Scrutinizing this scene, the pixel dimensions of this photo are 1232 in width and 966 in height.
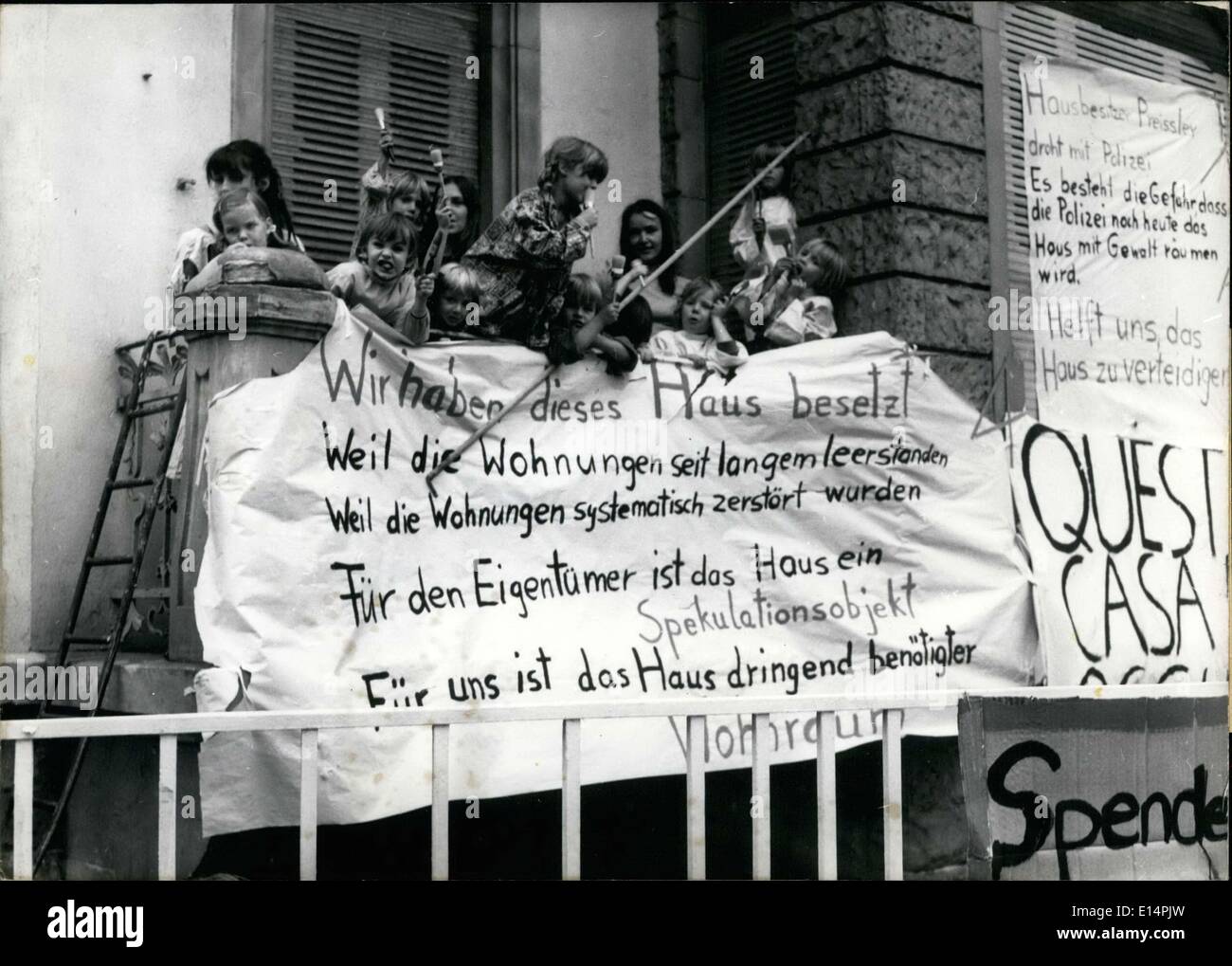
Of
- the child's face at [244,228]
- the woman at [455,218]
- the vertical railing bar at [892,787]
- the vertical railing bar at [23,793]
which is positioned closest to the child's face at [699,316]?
the woman at [455,218]

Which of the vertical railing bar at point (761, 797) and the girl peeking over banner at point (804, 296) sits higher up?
the girl peeking over banner at point (804, 296)

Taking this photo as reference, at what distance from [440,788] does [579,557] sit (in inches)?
46.0

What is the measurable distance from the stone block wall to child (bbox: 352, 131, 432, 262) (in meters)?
1.78

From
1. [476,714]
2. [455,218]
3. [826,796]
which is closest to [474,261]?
[455,218]

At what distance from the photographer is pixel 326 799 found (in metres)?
4.95

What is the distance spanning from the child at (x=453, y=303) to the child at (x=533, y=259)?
0.15ft

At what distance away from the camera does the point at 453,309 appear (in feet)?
18.4

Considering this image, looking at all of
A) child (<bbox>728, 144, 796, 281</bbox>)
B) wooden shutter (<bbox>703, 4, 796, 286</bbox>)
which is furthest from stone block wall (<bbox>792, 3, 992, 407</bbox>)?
wooden shutter (<bbox>703, 4, 796, 286</bbox>)

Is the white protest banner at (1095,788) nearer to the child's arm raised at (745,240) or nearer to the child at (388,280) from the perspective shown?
the child's arm raised at (745,240)

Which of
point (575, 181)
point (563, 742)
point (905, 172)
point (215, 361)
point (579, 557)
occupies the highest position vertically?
point (905, 172)

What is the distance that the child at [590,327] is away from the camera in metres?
5.66

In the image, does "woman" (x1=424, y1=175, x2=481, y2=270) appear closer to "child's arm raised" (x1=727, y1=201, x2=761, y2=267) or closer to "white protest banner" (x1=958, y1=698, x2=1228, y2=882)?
"child's arm raised" (x1=727, y1=201, x2=761, y2=267)

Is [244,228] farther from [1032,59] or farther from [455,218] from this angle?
[1032,59]

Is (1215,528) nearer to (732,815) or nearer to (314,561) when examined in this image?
(732,815)
